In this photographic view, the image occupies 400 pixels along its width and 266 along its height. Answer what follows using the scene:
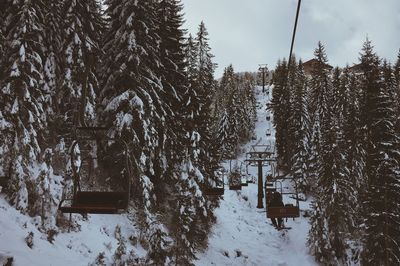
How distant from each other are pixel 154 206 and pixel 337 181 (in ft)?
58.9

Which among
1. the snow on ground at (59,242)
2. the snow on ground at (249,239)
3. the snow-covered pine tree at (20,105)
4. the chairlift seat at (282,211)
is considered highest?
the snow-covered pine tree at (20,105)

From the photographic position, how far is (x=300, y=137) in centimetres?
5550

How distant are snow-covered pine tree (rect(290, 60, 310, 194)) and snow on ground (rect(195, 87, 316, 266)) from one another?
3.59 m

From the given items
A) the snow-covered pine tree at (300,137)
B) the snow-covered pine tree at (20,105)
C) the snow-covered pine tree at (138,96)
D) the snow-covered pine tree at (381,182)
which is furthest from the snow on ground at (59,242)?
the snow-covered pine tree at (300,137)

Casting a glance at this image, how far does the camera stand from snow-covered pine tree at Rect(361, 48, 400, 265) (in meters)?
25.0

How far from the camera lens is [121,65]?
21.7 metres

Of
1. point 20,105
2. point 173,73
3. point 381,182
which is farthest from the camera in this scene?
point 173,73

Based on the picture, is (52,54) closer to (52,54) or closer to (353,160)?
(52,54)

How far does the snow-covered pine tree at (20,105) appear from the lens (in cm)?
1800

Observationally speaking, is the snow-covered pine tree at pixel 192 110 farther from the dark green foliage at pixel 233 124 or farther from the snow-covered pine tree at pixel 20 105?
the dark green foliage at pixel 233 124

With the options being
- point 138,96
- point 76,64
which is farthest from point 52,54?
point 138,96

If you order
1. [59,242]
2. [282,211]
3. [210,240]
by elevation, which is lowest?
[210,240]

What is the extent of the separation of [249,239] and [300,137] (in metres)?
21.0

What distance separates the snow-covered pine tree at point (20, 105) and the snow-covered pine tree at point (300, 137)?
37.5 metres
